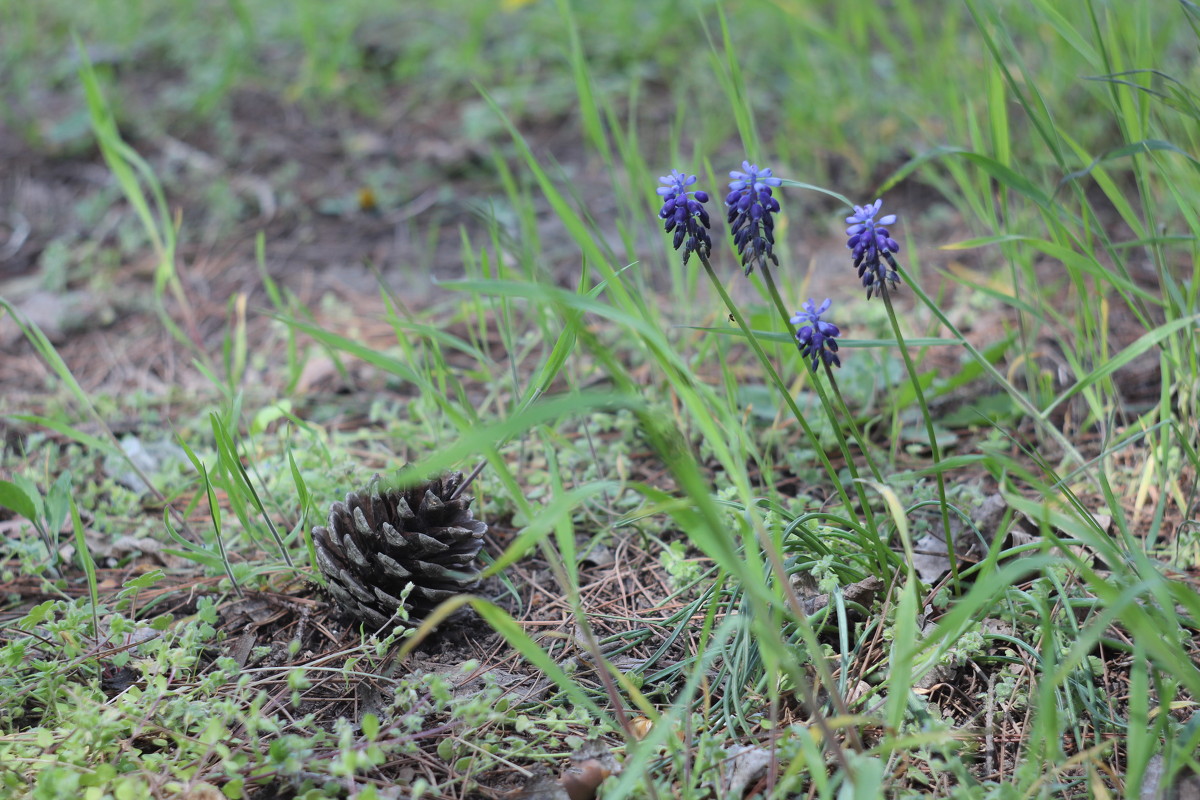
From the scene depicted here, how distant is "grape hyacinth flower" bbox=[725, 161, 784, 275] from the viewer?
4.20ft

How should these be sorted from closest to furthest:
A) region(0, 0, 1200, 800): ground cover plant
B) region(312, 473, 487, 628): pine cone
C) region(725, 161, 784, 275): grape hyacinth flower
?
region(0, 0, 1200, 800): ground cover plant
region(725, 161, 784, 275): grape hyacinth flower
region(312, 473, 487, 628): pine cone

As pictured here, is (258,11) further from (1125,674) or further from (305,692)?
(1125,674)

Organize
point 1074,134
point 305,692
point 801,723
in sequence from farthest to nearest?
point 1074,134
point 305,692
point 801,723

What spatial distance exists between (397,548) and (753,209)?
0.86m

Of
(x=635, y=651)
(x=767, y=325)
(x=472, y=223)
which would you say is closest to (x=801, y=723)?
(x=635, y=651)

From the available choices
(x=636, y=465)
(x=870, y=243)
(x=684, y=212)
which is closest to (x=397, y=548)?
(x=636, y=465)

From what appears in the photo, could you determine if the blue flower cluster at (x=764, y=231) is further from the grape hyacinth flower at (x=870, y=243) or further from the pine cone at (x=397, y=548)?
the pine cone at (x=397, y=548)

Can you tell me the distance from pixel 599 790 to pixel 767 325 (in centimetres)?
122

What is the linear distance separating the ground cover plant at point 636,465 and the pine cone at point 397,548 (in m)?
0.01

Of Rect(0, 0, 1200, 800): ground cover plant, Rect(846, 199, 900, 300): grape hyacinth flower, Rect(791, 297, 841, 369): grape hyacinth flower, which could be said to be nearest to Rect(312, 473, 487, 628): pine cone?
Rect(0, 0, 1200, 800): ground cover plant

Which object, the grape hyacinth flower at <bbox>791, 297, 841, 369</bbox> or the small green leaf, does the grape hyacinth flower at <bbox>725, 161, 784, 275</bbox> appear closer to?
the grape hyacinth flower at <bbox>791, 297, 841, 369</bbox>

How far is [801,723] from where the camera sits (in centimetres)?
128

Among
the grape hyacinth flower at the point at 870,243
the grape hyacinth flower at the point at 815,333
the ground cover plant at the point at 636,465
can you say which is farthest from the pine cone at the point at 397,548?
the grape hyacinth flower at the point at 870,243

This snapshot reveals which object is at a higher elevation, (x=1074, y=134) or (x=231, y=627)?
(x=1074, y=134)
